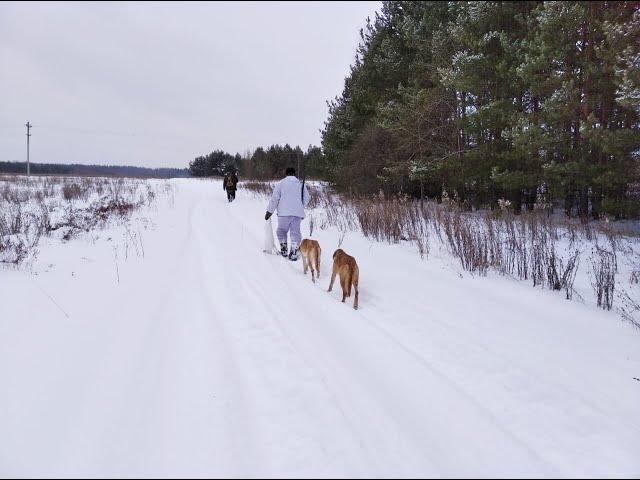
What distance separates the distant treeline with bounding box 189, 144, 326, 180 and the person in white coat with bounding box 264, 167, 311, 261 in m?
14.6

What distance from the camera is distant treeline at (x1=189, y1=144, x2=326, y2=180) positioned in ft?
81.9

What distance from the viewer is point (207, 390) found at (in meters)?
2.36

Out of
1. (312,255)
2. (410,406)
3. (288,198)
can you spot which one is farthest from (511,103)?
(410,406)

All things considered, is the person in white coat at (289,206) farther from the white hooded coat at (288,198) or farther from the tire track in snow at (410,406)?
the tire track in snow at (410,406)

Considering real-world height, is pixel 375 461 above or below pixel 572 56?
below

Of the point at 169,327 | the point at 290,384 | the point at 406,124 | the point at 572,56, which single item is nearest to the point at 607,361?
the point at 290,384

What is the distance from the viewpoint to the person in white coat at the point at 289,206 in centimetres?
690

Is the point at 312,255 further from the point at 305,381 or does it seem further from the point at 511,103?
the point at 511,103

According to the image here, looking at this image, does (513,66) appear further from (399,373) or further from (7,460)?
(7,460)

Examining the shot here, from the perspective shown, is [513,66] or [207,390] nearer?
[207,390]

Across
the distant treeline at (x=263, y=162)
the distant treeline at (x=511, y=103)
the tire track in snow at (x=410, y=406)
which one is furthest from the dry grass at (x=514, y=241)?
the distant treeline at (x=263, y=162)

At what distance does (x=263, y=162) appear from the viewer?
160 ft

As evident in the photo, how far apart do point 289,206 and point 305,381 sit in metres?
4.76

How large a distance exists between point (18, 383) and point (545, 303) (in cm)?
513
